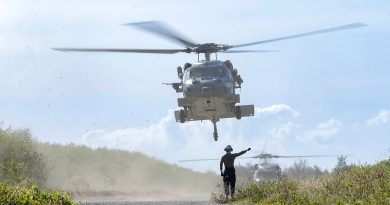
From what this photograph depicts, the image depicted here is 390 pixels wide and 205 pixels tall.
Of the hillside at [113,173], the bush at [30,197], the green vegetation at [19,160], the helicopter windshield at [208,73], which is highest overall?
the helicopter windshield at [208,73]

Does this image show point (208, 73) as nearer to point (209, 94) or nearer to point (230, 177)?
point (209, 94)

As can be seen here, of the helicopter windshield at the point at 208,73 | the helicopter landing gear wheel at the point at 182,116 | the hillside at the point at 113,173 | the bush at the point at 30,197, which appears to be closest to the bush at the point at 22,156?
the hillside at the point at 113,173

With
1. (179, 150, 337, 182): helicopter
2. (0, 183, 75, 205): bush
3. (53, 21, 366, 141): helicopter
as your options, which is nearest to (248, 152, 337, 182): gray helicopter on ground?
(179, 150, 337, 182): helicopter

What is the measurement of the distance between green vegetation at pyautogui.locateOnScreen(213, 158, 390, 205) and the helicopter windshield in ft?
31.8

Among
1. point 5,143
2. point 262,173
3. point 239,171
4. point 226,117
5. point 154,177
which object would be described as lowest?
point 239,171

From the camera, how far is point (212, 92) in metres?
31.5

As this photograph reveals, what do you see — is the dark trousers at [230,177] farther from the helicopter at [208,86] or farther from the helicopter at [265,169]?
the helicopter at [265,169]

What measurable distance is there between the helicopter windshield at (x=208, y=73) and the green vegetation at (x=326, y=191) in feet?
31.8

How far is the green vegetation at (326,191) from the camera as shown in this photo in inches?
647

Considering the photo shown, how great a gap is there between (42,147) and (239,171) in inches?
2148

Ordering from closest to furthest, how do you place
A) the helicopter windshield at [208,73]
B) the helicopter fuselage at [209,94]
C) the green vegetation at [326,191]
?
the green vegetation at [326,191] → the helicopter fuselage at [209,94] → the helicopter windshield at [208,73]

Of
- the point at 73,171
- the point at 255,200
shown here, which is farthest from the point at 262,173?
the point at 255,200

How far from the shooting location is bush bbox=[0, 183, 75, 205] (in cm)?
1411

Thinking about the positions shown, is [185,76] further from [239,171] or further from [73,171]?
[239,171]
